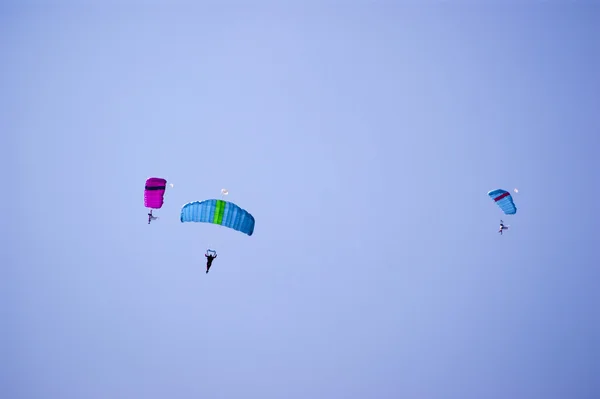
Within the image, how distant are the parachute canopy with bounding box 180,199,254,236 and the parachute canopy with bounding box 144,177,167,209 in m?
3.54

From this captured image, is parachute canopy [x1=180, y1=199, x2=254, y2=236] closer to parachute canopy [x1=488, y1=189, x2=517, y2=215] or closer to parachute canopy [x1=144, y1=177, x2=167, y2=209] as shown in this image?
parachute canopy [x1=144, y1=177, x2=167, y2=209]

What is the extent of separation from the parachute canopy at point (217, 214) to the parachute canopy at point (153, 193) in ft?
11.6

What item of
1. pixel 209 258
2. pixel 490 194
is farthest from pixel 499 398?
pixel 209 258

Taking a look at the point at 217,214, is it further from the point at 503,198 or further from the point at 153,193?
the point at 503,198

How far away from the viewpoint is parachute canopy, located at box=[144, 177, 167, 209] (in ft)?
82.0

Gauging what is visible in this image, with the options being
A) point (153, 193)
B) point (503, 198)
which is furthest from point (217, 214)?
point (503, 198)

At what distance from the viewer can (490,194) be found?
2894 centimetres

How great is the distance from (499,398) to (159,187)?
7489 centimetres

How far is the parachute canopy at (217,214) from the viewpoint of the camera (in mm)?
22031

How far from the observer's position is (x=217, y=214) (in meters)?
22.1

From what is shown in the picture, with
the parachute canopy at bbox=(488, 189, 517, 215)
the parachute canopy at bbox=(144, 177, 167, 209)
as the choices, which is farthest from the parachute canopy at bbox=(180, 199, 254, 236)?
the parachute canopy at bbox=(488, 189, 517, 215)

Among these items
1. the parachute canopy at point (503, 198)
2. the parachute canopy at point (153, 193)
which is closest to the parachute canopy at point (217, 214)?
the parachute canopy at point (153, 193)

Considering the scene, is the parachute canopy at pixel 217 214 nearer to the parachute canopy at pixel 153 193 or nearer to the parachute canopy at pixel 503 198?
the parachute canopy at pixel 153 193

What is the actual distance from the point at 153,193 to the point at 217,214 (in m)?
5.23
